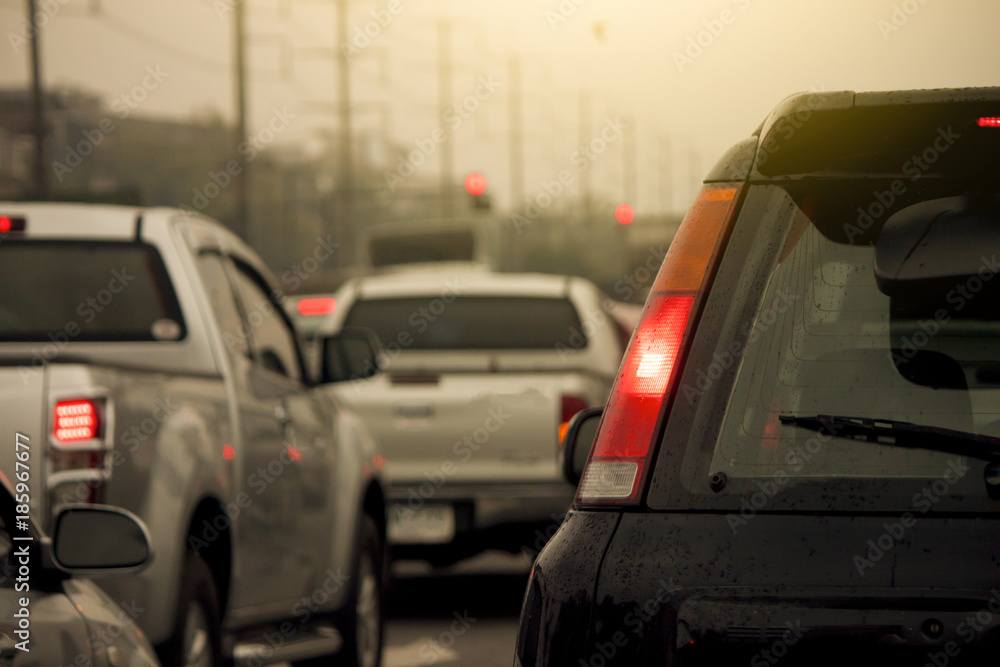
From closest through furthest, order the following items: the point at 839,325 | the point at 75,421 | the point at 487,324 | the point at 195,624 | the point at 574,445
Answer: the point at 839,325, the point at 574,445, the point at 75,421, the point at 195,624, the point at 487,324

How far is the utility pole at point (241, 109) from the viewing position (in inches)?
1034

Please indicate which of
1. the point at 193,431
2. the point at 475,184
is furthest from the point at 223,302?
the point at 475,184

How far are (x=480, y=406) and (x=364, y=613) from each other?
2.61m

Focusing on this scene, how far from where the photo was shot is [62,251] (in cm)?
579

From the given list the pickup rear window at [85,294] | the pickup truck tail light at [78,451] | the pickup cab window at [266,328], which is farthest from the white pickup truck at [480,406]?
the pickup truck tail light at [78,451]

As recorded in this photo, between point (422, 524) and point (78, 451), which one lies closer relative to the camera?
point (78, 451)

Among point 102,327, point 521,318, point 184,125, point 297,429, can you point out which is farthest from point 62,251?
point 184,125

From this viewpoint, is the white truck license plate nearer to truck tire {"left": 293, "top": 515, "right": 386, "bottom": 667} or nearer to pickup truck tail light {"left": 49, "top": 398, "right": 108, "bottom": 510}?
truck tire {"left": 293, "top": 515, "right": 386, "bottom": 667}

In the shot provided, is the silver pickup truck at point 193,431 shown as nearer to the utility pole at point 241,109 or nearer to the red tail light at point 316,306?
the red tail light at point 316,306

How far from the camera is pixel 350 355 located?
272 inches

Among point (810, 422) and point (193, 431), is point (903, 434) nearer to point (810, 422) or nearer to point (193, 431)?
point (810, 422)

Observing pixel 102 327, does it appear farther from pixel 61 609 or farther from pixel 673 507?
pixel 673 507

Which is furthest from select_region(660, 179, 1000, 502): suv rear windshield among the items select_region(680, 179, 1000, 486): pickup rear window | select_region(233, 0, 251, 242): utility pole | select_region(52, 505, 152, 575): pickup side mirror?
select_region(233, 0, 251, 242): utility pole

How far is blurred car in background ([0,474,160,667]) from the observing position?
3.03 m
